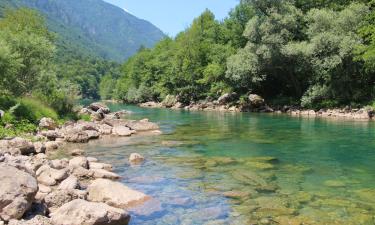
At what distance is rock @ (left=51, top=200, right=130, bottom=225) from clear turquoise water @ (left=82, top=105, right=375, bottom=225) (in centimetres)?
90

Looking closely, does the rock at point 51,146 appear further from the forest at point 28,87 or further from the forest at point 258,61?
the forest at point 258,61

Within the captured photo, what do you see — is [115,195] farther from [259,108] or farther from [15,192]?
[259,108]

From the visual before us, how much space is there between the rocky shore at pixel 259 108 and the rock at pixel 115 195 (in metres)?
33.8

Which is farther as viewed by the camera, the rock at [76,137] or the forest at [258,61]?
the forest at [258,61]

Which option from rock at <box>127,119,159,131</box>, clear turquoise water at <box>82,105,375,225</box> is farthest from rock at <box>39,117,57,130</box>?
rock at <box>127,119,159,131</box>

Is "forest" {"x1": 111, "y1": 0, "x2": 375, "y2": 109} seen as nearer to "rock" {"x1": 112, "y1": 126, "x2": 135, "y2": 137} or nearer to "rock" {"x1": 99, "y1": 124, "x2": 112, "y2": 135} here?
"rock" {"x1": 112, "y1": 126, "x2": 135, "y2": 137}

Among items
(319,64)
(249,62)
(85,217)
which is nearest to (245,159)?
(85,217)

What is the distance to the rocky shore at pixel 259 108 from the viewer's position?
42.5 meters

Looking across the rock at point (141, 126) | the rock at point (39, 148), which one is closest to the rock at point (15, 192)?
the rock at point (39, 148)

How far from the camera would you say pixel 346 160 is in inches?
710

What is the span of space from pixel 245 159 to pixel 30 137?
11451 millimetres

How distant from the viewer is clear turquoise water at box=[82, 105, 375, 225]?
10.7 metres

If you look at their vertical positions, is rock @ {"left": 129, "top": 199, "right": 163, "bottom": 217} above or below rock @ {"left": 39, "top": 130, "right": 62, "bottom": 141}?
below

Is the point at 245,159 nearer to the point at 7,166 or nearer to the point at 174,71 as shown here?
the point at 7,166
